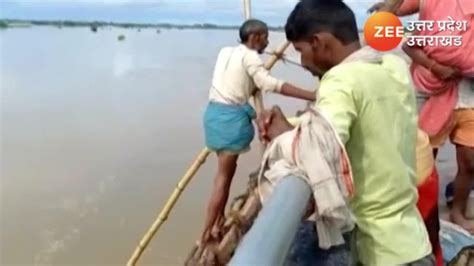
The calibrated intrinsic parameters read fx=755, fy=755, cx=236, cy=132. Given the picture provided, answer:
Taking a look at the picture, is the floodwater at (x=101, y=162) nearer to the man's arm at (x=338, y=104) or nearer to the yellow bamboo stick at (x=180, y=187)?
the yellow bamboo stick at (x=180, y=187)

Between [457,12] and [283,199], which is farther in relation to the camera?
[457,12]

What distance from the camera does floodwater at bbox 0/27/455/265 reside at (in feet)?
22.3

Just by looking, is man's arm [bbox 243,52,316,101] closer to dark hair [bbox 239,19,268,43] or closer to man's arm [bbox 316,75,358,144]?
dark hair [bbox 239,19,268,43]

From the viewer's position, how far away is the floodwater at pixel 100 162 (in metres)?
6.84

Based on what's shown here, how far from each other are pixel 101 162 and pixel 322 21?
7.69 meters

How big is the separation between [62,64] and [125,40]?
1140cm

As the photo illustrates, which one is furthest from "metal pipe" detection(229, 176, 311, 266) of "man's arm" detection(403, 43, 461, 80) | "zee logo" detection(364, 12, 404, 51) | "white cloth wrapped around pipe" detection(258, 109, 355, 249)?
"man's arm" detection(403, 43, 461, 80)

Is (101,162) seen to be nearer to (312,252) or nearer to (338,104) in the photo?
(312,252)

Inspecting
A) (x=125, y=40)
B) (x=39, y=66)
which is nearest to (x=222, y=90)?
(x=39, y=66)

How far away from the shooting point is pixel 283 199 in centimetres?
116

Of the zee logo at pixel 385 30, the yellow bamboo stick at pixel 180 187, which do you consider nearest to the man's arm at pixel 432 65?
the zee logo at pixel 385 30

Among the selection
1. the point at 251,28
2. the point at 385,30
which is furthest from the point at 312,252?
the point at 251,28

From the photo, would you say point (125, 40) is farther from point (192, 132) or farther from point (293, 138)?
point (293, 138)

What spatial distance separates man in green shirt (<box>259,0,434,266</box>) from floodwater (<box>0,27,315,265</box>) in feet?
8.03
